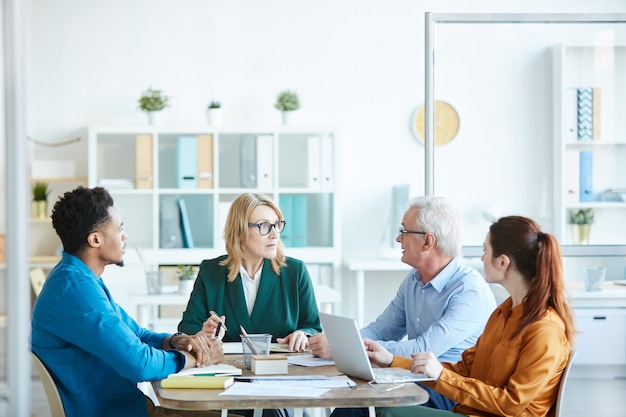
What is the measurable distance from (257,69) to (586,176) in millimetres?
3203

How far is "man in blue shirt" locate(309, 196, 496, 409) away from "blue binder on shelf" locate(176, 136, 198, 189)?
10.4 feet

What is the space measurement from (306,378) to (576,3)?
503 cm

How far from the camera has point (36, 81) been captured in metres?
6.34

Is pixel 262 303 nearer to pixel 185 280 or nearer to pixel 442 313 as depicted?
pixel 442 313

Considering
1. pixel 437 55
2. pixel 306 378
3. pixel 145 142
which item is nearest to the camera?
pixel 306 378

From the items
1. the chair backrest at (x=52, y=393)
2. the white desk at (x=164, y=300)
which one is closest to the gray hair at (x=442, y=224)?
the chair backrest at (x=52, y=393)

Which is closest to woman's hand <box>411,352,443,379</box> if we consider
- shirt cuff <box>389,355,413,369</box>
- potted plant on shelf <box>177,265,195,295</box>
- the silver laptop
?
the silver laptop

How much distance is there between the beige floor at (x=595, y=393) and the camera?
12.1 feet

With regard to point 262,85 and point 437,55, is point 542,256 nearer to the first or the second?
point 437,55

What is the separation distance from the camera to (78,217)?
261 centimetres

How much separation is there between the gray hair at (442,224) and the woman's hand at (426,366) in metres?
0.65

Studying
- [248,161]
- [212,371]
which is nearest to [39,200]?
[248,161]

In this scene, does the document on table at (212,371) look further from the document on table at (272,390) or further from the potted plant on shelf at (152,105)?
the potted plant on shelf at (152,105)

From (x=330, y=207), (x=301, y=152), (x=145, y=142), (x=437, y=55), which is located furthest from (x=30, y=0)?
(x=437, y=55)
